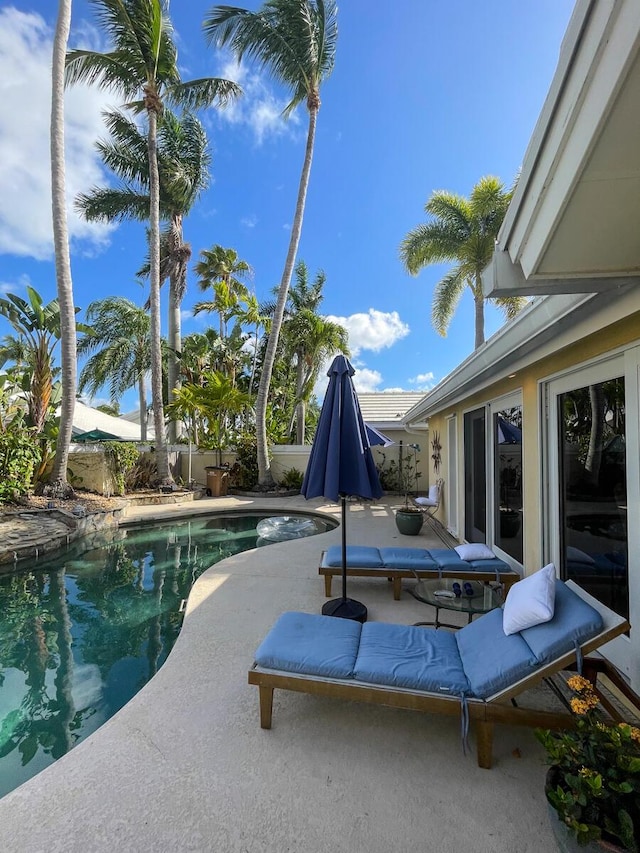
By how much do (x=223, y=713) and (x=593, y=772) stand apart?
7.40 feet

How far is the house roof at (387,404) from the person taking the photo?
18.8 metres

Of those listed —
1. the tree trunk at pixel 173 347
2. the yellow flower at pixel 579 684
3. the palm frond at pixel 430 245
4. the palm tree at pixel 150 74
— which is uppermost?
the palm tree at pixel 150 74

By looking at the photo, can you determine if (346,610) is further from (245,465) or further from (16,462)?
(245,465)

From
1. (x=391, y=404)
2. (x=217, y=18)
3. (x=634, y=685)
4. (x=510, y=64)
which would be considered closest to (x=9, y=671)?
(x=634, y=685)

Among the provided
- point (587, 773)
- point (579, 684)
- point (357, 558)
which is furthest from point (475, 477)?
point (587, 773)

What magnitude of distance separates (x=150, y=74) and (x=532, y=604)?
17109mm

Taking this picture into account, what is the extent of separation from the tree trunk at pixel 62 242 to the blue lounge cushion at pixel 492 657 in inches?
421

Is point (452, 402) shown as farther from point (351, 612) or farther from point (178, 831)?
point (178, 831)

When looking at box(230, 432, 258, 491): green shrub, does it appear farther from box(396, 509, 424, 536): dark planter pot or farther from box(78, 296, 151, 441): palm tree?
box(78, 296, 151, 441): palm tree

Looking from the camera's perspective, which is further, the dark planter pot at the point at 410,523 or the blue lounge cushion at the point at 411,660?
the dark planter pot at the point at 410,523

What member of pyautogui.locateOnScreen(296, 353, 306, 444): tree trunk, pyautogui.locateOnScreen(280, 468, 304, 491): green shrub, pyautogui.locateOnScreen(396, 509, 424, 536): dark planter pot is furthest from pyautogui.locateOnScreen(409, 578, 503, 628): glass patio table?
pyautogui.locateOnScreen(296, 353, 306, 444): tree trunk

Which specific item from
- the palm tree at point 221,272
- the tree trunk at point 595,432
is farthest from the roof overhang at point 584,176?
the palm tree at point 221,272

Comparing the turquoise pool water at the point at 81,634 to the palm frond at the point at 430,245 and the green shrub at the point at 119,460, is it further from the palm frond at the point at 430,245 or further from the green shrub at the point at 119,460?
Result: the palm frond at the point at 430,245

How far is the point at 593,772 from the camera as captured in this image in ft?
5.38
